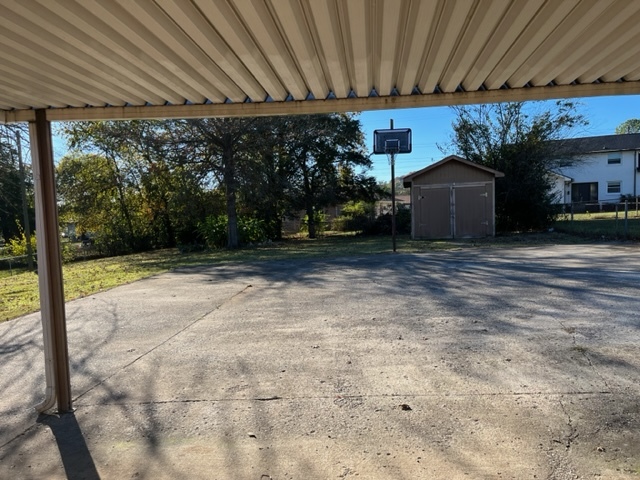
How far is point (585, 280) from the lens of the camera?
832 centimetres

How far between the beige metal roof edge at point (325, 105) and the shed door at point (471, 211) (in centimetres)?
1750

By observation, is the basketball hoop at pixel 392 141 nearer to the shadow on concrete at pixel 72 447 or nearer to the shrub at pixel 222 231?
the shrub at pixel 222 231

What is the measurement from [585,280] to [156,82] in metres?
8.12

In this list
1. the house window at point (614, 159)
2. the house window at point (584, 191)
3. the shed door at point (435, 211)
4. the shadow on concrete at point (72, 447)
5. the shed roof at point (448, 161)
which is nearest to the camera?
the shadow on concrete at point (72, 447)

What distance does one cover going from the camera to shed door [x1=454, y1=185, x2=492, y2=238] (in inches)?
803

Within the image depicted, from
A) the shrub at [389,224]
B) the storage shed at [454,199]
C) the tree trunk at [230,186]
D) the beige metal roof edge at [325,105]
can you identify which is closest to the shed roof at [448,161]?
the storage shed at [454,199]

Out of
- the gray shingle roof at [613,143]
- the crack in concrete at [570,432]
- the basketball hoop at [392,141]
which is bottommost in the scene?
the crack in concrete at [570,432]

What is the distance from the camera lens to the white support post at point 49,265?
368 centimetres

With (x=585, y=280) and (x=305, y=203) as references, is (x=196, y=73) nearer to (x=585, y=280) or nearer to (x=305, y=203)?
(x=585, y=280)

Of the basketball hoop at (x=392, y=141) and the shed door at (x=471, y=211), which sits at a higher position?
the basketball hoop at (x=392, y=141)

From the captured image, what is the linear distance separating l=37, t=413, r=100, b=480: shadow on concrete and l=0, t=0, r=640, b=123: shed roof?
8.14 ft

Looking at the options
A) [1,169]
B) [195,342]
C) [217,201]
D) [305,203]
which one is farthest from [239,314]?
[305,203]

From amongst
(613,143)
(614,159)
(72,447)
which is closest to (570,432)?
Result: (72,447)

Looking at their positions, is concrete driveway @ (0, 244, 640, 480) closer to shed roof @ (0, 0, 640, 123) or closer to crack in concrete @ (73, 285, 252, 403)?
crack in concrete @ (73, 285, 252, 403)
